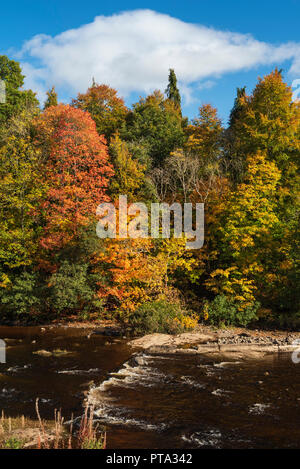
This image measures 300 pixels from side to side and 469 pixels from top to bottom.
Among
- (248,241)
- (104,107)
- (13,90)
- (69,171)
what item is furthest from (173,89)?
(248,241)

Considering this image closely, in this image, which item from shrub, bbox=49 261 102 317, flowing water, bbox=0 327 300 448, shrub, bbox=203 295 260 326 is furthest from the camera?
shrub, bbox=49 261 102 317

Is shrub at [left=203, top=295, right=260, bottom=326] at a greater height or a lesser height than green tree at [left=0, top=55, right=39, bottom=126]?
lesser

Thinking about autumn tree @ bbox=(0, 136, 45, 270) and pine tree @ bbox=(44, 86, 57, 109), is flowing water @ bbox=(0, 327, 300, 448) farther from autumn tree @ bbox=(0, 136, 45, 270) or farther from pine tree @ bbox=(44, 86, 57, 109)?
pine tree @ bbox=(44, 86, 57, 109)

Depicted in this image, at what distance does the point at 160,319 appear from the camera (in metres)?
22.0

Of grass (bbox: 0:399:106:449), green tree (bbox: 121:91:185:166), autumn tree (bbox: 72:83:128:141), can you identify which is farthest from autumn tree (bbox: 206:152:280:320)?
autumn tree (bbox: 72:83:128:141)

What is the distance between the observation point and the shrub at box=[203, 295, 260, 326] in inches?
909

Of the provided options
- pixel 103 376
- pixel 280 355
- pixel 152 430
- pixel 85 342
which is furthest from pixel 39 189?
pixel 152 430

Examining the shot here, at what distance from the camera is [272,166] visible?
2652 cm

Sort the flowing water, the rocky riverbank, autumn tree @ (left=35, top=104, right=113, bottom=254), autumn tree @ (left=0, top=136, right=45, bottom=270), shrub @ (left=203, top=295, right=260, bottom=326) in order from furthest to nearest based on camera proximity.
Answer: autumn tree @ (left=0, top=136, right=45, bottom=270) → autumn tree @ (left=35, top=104, right=113, bottom=254) → shrub @ (left=203, top=295, right=260, bottom=326) → the rocky riverbank → the flowing water

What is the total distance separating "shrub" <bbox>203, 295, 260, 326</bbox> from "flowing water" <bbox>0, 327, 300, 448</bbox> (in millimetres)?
5880

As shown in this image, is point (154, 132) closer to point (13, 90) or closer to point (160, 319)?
point (13, 90)

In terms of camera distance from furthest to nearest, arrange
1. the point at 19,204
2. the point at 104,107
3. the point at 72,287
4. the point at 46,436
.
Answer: the point at 104,107 → the point at 19,204 → the point at 72,287 → the point at 46,436

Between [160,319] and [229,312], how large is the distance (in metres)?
4.31

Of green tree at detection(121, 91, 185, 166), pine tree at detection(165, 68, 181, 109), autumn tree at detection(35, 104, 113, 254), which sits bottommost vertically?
autumn tree at detection(35, 104, 113, 254)
